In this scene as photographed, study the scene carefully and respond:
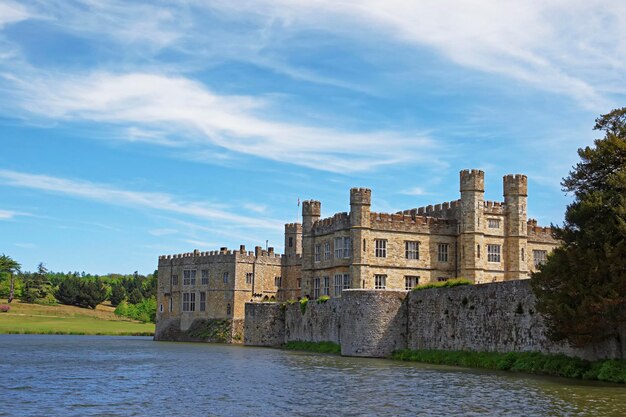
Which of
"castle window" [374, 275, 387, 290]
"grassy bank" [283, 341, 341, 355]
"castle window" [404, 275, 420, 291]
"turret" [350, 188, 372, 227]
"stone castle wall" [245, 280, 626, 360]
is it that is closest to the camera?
"stone castle wall" [245, 280, 626, 360]

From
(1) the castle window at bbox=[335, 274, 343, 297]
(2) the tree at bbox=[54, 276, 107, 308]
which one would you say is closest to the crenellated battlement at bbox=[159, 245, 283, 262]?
(1) the castle window at bbox=[335, 274, 343, 297]

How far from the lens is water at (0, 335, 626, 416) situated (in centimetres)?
2595

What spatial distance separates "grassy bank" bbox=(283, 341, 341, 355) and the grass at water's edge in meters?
8.93

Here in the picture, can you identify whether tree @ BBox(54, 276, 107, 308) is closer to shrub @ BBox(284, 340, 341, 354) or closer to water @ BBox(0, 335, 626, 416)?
shrub @ BBox(284, 340, 341, 354)

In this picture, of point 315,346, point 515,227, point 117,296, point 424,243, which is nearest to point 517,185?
point 515,227

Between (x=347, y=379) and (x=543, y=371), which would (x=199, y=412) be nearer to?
(x=347, y=379)

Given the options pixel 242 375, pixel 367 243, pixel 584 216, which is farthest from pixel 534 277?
pixel 367 243

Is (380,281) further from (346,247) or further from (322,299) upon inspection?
(322,299)

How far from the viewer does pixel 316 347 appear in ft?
204

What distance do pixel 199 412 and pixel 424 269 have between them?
41.8 meters

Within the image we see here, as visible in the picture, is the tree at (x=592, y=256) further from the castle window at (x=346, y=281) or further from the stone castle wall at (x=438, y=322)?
the castle window at (x=346, y=281)

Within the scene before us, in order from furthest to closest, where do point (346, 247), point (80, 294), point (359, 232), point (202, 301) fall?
1. point (80, 294)
2. point (202, 301)
3. point (346, 247)
4. point (359, 232)

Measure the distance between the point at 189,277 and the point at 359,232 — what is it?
105 ft

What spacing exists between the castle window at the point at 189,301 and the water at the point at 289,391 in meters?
41.6
